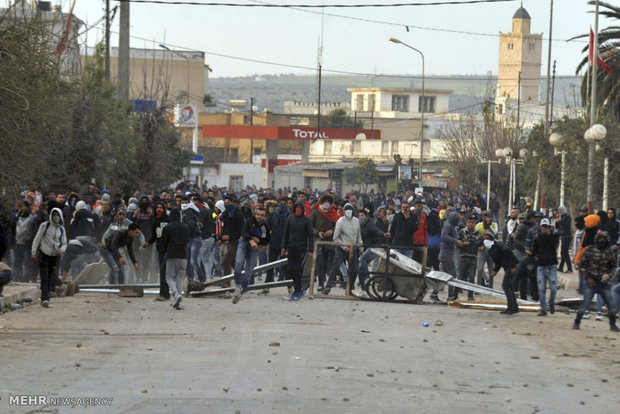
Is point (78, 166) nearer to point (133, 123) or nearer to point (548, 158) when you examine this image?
point (133, 123)

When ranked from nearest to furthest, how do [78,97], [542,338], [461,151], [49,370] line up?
[49,370]
[542,338]
[78,97]
[461,151]

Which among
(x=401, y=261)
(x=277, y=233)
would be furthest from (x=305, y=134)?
(x=401, y=261)

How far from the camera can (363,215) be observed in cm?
2191

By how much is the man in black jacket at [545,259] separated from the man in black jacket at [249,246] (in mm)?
4728

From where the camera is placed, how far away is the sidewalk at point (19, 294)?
16578 millimetres

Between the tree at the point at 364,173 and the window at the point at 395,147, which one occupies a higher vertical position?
the window at the point at 395,147

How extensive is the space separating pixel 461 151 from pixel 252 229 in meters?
44.9

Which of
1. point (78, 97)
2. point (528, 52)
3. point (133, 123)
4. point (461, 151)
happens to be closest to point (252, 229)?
point (78, 97)

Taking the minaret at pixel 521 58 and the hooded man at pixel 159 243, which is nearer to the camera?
the hooded man at pixel 159 243

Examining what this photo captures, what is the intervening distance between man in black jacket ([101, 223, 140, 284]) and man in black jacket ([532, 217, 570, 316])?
22.7 ft

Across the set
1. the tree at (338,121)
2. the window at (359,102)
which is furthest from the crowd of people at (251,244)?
the window at (359,102)

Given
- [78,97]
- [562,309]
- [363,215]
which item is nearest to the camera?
[562,309]

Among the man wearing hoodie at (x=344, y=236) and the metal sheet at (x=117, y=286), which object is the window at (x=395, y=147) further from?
the metal sheet at (x=117, y=286)

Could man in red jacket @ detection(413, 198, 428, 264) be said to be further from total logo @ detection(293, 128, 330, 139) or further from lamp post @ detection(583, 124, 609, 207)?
total logo @ detection(293, 128, 330, 139)
